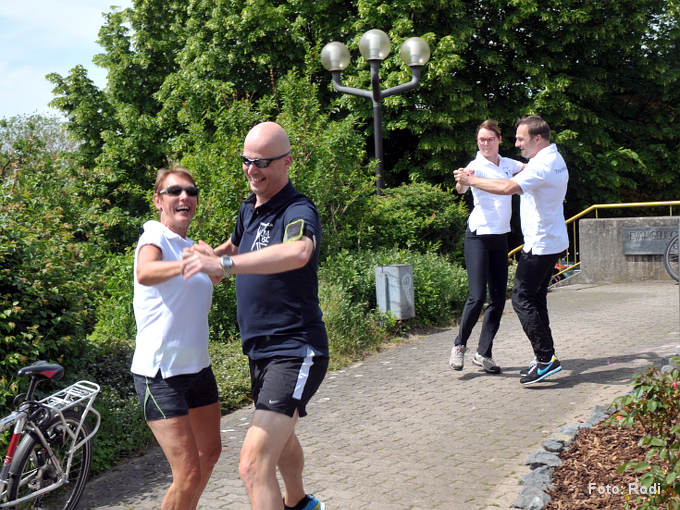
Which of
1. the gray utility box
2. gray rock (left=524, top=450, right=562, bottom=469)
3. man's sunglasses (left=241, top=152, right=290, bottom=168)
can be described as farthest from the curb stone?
the gray utility box

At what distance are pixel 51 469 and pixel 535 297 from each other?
408 cm

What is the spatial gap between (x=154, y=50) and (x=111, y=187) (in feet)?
16.1

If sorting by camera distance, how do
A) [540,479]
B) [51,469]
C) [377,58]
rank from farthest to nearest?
[377,58] → [51,469] → [540,479]

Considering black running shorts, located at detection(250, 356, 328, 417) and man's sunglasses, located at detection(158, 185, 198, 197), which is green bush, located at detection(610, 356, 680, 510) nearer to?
black running shorts, located at detection(250, 356, 328, 417)

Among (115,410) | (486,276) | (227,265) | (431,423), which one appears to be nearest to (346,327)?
(486,276)

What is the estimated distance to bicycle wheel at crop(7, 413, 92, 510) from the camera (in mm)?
3984

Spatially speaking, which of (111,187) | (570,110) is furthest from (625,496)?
(111,187)

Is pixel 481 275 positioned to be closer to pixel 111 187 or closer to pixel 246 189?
pixel 246 189

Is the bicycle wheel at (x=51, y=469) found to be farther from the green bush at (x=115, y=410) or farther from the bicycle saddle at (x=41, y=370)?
the green bush at (x=115, y=410)

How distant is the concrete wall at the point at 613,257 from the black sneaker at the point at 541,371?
7.64m

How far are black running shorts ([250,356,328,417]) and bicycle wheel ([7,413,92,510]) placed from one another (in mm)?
1626

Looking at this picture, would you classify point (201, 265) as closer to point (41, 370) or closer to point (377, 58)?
point (41, 370)

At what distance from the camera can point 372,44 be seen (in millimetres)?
11352

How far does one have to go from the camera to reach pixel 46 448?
4.14m
